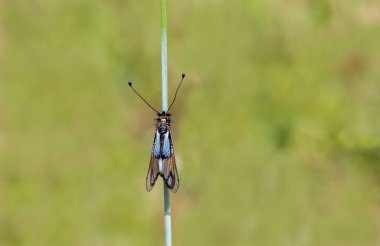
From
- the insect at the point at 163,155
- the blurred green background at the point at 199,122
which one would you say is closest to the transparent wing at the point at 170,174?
the insect at the point at 163,155

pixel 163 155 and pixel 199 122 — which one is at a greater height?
pixel 199 122

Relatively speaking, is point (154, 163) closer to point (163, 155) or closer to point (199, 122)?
point (163, 155)

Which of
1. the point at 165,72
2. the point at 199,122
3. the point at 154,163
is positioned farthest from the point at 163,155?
the point at 199,122

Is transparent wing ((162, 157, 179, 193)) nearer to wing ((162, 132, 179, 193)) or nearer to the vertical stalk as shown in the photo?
wing ((162, 132, 179, 193))

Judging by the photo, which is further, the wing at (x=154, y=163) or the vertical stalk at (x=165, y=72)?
the wing at (x=154, y=163)

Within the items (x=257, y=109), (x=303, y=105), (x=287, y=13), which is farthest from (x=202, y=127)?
(x=287, y=13)

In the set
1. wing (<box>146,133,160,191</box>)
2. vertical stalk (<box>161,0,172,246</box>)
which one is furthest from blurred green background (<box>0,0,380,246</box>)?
vertical stalk (<box>161,0,172,246</box>)

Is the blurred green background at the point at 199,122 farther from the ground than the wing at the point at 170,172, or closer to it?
farther from the ground

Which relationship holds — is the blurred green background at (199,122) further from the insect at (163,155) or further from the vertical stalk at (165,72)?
the vertical stalk at (165,72)

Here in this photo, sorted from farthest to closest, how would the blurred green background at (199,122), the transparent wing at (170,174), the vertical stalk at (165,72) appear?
the blurred green background at (199,122)
the transparent wing at (170,174)
the vertical stalk at (165,72)
